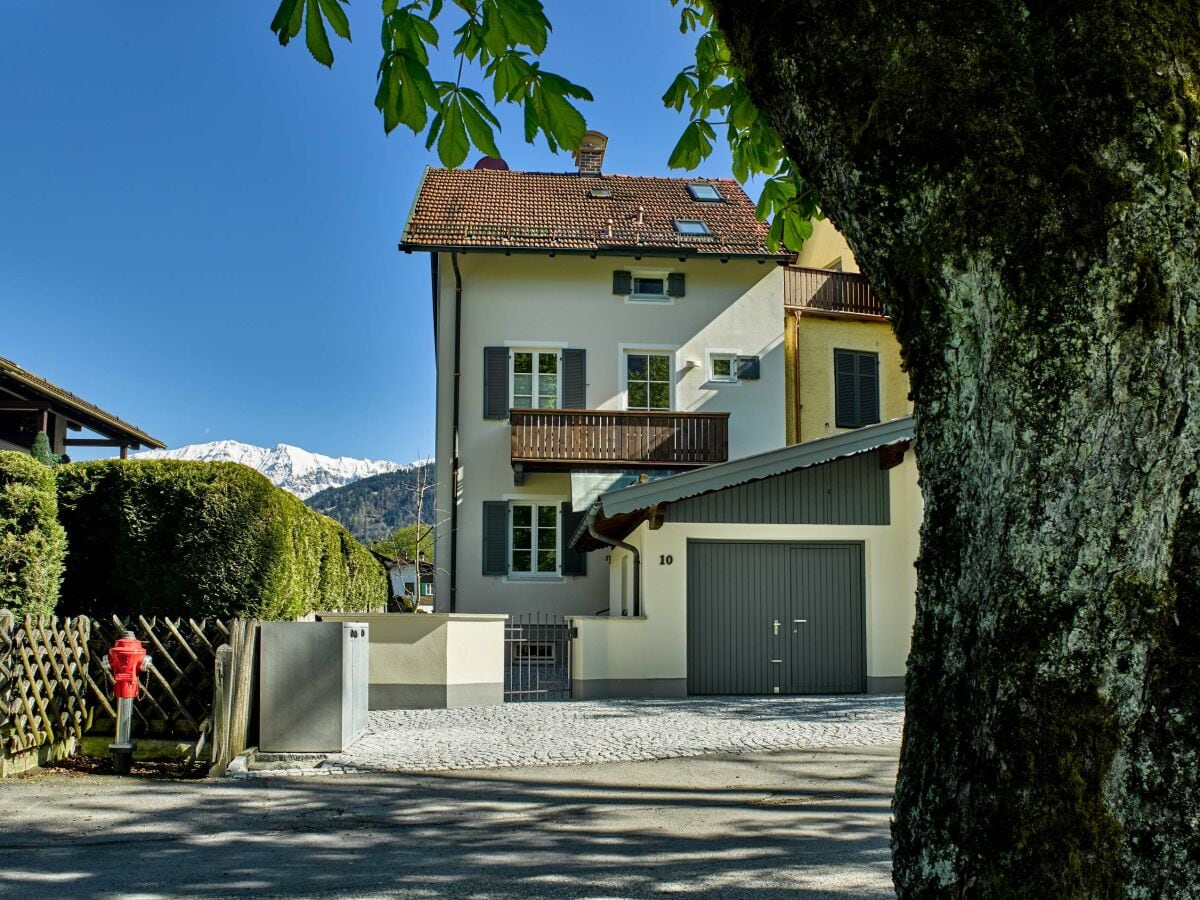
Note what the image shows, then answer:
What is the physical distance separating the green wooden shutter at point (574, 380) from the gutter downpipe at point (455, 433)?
2432 millimetres

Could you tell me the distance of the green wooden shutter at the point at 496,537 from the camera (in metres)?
24.1

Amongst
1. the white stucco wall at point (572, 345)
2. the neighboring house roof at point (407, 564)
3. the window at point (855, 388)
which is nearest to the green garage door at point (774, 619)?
the white stucco wall at point (572, 345)

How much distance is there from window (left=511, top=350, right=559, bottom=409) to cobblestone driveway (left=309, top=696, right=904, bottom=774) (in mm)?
11381

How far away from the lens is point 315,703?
9.84 meters

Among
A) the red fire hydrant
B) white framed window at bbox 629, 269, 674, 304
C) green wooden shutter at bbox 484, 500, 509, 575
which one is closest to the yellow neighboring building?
white framed window at bbox 629, 269, 674, 304

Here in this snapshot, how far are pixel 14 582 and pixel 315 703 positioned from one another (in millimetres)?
2910

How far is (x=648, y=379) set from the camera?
25.8 meters

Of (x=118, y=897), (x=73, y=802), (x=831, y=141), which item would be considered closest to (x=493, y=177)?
(x=73, y=802)

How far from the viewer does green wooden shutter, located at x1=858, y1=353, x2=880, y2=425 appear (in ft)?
89.6

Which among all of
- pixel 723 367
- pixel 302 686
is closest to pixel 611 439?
pixel 723 367

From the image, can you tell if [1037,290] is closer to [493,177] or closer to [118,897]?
[118,897]

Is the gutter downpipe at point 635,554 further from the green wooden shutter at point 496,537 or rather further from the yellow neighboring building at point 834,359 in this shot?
the yellow neighboring building at point 834,359

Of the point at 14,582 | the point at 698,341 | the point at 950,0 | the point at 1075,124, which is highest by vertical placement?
the point at 698,341

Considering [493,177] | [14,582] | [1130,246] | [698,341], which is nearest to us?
[1130,246]
